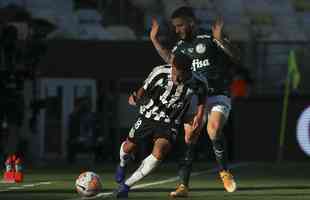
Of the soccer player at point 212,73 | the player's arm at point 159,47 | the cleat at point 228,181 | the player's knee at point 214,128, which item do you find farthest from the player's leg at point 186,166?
the player's arm at point 159,47

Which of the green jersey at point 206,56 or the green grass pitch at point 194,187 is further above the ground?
the green jersey at point 206,56

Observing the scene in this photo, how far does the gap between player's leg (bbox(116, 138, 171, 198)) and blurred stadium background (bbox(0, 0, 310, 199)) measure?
14.0 m

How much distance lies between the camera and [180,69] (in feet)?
41.3

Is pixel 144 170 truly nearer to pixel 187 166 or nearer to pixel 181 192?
pixel 181 192

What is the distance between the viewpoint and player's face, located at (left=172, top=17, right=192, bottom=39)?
12.9 meters

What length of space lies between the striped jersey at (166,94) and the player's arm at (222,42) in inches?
26.6

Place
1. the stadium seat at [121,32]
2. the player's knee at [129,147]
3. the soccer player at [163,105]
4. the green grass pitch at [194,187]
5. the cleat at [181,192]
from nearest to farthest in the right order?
the soccer player at [163,105], the cleat at [181,192], the green grass pitch at [194,187], the player's knee at [129,147], the stadium seat at [121,32]

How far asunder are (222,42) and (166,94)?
1.16 metres

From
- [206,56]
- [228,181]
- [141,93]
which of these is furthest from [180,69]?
[228,181]

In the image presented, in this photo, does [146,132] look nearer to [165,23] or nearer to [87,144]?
[87,144]

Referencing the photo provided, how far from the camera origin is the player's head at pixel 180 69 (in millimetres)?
12594

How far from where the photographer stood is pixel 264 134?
30.0m

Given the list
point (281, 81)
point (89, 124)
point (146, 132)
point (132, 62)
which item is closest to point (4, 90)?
point (89, 124)

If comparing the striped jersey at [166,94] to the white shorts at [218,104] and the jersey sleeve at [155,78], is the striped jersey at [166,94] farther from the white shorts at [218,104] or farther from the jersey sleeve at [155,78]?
the white shorts at [218,104]
